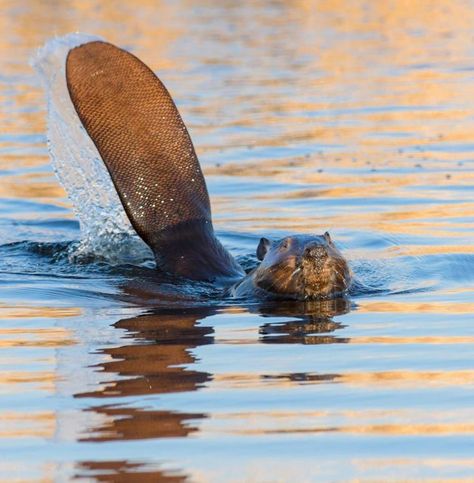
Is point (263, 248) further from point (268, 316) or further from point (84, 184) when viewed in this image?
point (84, 184)

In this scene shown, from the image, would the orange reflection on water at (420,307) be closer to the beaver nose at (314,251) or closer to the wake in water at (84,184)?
the beaver nose at (314,251)

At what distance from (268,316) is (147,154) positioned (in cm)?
166

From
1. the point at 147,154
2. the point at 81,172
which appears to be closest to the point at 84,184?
the point at 81,172

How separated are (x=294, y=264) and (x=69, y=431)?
2633mm

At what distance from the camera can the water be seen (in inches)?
192

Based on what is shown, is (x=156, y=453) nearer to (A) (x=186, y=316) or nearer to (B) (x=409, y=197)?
(A) (x=186, y=316)

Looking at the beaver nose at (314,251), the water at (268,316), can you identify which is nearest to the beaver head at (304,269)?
the beaver nose at (314,251)

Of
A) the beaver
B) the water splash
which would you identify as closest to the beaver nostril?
the beaver

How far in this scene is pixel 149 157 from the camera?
8531 millimetres

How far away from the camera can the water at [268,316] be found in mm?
4871

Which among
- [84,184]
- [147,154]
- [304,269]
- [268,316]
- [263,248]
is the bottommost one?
[268,316]

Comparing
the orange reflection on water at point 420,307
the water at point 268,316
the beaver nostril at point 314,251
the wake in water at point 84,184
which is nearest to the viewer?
the water at point 268,316

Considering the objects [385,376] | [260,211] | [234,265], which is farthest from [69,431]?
[260,211]

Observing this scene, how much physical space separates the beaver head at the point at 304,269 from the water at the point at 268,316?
0.11 meters
